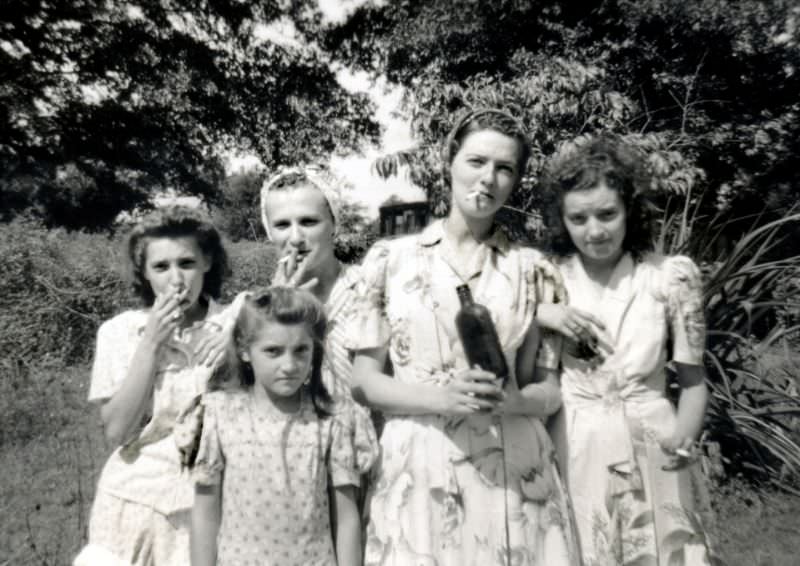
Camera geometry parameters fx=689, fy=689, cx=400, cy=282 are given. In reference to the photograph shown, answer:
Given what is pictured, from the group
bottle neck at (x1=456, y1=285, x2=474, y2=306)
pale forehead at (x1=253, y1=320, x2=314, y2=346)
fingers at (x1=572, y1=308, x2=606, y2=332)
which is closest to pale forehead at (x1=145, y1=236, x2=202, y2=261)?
pale forehead at (x1=253, y1=320, x2=314, y2=346)

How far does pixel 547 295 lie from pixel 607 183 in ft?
1.45

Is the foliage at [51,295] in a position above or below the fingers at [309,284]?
below

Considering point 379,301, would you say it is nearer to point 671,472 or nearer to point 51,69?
point 671,472

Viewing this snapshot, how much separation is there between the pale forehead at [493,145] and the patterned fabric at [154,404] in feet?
3.45

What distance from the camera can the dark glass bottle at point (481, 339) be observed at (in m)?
1.83

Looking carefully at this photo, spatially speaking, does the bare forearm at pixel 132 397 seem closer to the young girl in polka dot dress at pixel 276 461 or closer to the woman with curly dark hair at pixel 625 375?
the young girl in polka dot dress at pixel 276 461

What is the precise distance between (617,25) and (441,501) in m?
11.9

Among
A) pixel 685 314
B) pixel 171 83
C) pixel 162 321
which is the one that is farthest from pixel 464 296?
pixel 171 83

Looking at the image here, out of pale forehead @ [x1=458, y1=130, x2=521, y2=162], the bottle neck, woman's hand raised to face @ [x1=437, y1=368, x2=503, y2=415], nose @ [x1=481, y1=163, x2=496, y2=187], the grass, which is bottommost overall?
the grass

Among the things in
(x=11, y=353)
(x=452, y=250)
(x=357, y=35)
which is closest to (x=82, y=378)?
(x=11, y=353)

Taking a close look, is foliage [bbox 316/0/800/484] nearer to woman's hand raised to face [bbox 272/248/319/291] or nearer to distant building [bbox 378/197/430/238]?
distant building [bbox 378/197/430/238]

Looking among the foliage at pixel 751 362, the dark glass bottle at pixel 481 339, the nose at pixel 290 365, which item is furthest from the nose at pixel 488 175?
the foliage at pixel 751 362

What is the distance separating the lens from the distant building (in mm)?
10602

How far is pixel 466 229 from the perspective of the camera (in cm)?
219
